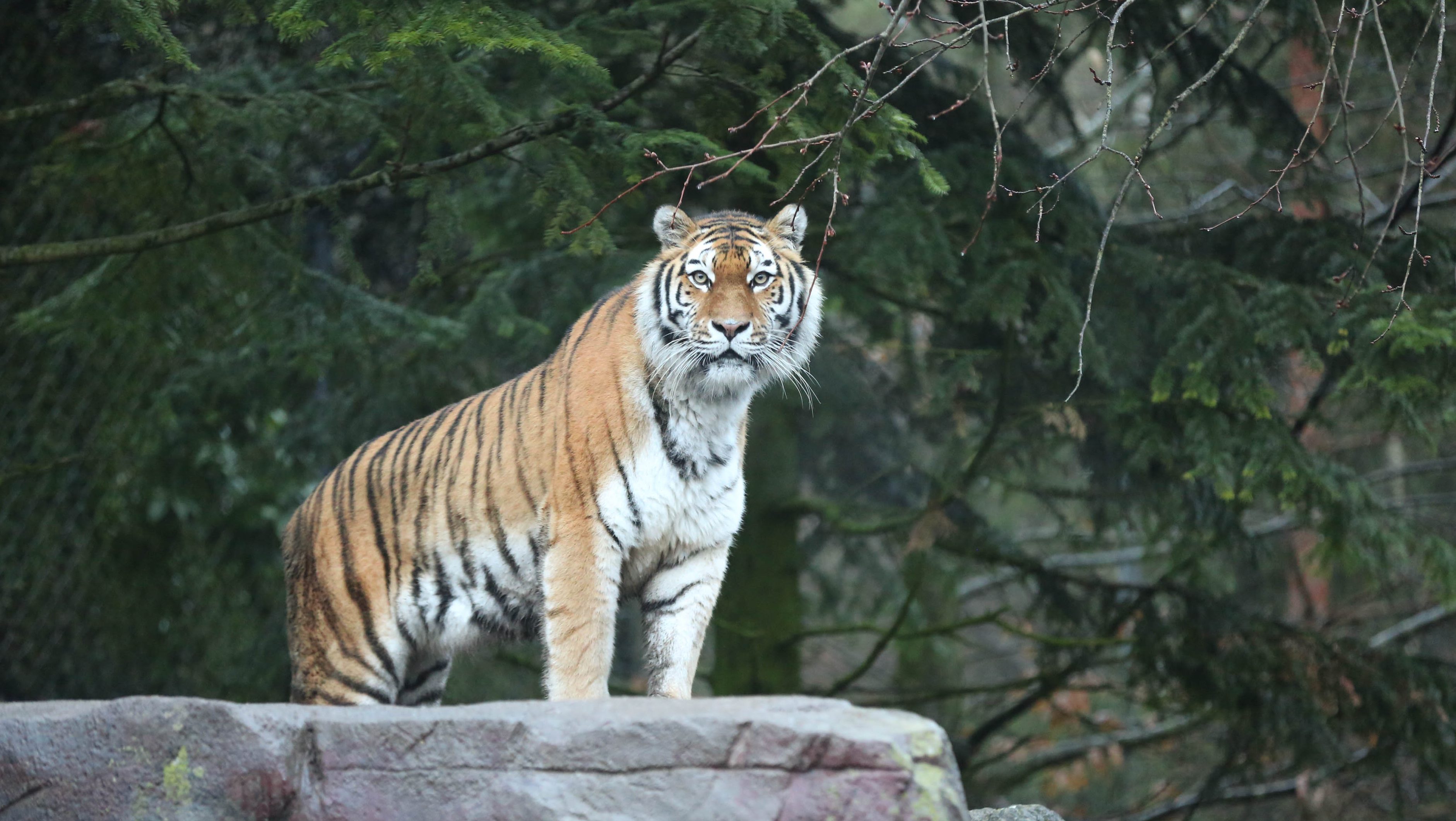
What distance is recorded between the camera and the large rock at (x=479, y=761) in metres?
2.82

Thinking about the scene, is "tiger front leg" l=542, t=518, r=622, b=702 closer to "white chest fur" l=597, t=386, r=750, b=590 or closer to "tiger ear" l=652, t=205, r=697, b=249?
"white chest fur" l=597, t=386, r=750, b=590

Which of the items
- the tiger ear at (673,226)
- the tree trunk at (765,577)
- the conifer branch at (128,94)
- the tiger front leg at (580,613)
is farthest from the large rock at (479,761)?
the tree trunk at (765,577)

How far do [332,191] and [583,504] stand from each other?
1.46 m

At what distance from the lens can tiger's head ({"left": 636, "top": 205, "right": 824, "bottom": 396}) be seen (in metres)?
4.10

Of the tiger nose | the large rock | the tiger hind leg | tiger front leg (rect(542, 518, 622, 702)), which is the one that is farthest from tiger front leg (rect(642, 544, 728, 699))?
the large rock

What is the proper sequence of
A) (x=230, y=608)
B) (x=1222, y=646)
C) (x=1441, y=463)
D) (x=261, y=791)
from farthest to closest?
1. (x=1441, y=463)
2. (x=230, y=608)
3. (x=1222, y=646)
4. (x=261, y=791)

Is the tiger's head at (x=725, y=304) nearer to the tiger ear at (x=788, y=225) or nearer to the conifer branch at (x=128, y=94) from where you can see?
the tiger ear at (x=788, y=225)

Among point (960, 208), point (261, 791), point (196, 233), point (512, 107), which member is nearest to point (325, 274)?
point (196, 233)

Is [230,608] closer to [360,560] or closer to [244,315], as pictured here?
[244,315]

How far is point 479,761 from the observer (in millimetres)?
3035

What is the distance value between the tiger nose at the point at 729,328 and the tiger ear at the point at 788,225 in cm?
47

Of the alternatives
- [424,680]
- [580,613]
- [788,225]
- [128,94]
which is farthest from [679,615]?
[128,94]

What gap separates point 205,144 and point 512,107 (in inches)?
70.1

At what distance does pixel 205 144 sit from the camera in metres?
5.64
